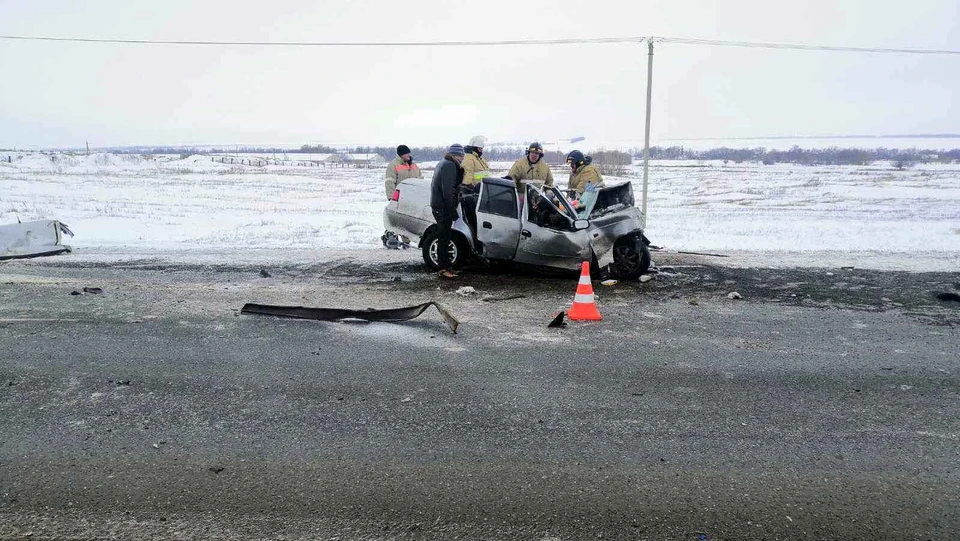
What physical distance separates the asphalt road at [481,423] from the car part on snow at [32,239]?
190 inches

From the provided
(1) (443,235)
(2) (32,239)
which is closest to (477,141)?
(1) (443,235)

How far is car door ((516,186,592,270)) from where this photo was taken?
368 inches

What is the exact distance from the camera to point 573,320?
23.7 feet

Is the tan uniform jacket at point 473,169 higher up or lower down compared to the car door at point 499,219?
higher up

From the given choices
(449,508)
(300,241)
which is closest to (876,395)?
(449,508)

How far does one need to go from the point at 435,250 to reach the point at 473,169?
1.69m

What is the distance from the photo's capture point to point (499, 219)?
948 centimetres

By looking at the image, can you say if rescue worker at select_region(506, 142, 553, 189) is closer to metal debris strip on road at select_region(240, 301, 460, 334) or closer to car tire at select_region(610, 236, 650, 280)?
car tire at select_region(610, 236, 650, 280)

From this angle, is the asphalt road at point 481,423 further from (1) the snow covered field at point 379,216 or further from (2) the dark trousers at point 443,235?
(1) the snow covered field at point 379,216

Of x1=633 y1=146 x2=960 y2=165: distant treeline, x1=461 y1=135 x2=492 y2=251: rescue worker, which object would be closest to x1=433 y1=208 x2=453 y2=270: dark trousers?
x1=461 y1=135 x2=492 y2=251: rescue worker

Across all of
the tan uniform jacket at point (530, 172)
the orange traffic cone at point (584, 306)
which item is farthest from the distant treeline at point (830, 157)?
the orange traffic cone at point (584, 306)

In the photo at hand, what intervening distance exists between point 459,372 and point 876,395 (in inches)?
129

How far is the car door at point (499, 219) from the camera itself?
9.47 meters

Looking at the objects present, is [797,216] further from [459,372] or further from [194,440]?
[194,440]
